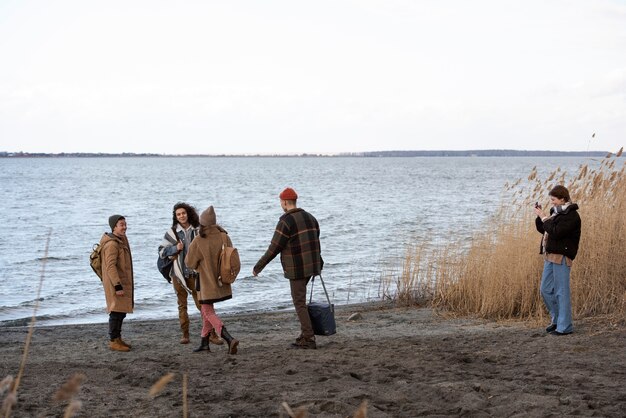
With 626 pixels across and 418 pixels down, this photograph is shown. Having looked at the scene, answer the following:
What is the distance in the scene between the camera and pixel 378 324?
38.4 feet

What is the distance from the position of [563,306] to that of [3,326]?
29.1 ft

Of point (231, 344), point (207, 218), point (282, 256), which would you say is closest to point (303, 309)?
point (282, 256)

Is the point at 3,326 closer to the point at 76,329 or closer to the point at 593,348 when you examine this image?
the point at 76,329

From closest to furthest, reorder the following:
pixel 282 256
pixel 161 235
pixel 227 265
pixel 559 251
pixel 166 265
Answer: pixel 227 265
pixel 559 251
pixel 282 256
pixel 166 265
pixel 161 235

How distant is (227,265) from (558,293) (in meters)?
3.76

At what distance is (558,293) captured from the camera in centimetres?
916

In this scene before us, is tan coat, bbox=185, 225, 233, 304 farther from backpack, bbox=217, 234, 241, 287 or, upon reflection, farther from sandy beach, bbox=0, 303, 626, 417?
sandy beach, bbox=0, 303, 626, 417

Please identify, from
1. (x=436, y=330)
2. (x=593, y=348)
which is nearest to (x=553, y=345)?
(x=593, y=348)

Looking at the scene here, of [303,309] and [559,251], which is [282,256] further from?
[559,251]

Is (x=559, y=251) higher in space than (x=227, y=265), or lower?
higher

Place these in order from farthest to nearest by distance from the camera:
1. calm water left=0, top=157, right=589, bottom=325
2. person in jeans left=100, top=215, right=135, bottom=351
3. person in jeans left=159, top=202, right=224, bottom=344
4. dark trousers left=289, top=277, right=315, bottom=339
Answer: calm water left=0, top=157, right=589, bottom=325 → person in jeans left=159, top=202, right=224, bottom=344 → person in jeans left=100, top=215, right=135, bottom=351 → dark trousers left=289, top=277, right=315, bottom=339

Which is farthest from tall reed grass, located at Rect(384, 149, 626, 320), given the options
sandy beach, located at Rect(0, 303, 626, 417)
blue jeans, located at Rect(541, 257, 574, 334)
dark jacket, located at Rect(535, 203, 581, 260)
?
dark jacket, located at Rect(535, 203, 581, 260)

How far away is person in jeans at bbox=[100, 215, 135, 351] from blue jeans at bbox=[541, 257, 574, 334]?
4.88 metres

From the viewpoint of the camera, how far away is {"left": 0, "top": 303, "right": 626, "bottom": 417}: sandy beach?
6.14 metres
